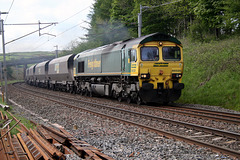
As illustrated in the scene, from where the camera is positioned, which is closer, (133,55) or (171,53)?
(133,55)

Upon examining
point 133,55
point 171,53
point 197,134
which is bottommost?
point 197,134

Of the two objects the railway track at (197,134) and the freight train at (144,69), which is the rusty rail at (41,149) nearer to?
the railway track at (197,134)

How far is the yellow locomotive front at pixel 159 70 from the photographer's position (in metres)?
13.8

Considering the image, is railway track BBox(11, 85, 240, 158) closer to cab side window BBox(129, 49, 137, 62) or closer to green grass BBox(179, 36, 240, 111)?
cab side window BBox(129, 49, 137, 62)

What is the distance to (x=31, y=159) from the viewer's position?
5074 mm

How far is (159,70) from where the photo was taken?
46.3 ft

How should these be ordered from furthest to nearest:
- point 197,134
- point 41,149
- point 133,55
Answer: point 133,55
point 197,134
point 41,149

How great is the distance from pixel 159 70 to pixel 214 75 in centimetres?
493

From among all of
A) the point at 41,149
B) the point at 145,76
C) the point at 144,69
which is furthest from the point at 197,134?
the point at 144,69

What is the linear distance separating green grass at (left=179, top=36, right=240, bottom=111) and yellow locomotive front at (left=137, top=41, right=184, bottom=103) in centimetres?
230

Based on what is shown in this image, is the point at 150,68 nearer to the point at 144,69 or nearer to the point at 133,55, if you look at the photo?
the point at 144,69

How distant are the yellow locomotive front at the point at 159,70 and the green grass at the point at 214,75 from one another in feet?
7.54

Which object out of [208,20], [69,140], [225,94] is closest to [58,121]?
[69,140]

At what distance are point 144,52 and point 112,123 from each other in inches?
201
